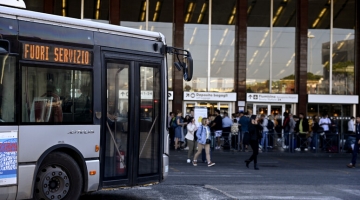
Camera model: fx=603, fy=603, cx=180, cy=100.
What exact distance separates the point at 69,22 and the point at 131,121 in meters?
2.02

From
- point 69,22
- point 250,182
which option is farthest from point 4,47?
point 250,182

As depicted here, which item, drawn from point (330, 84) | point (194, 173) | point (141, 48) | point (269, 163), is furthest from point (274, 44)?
point (141, 48)

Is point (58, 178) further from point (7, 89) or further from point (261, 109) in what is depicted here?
point (261, 109)

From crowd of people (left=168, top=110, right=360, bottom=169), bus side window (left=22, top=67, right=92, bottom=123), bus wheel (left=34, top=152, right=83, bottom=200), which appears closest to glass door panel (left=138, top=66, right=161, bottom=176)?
bus side window (left=22, top=67, right=92, bottom=123)

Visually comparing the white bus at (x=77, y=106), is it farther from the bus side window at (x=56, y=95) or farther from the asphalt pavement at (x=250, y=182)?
the asphalt pavement at (x=250, y=182)

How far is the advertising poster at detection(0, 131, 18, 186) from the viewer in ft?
27.5

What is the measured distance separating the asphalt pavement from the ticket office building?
11926mm

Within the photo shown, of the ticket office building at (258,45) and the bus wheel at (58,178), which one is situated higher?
the ticket office building at (258,45)

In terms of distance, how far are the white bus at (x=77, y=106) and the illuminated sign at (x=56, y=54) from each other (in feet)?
0.05

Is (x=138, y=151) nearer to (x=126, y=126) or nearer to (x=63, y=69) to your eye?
(x=126, y=126)

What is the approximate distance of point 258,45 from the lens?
119 feet

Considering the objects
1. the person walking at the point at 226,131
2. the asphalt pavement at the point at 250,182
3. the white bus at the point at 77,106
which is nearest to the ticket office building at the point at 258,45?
the person walking at the point at 226,131

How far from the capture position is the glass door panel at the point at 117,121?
392 inches

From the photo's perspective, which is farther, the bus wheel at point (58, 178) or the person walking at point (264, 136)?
the person walking at point (264, 136)
